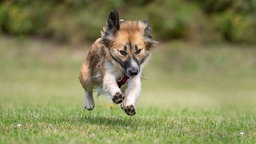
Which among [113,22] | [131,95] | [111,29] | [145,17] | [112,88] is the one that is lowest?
[145,17]

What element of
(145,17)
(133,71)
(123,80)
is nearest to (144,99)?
(145,17)

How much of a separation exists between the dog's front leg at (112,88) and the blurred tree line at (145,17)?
60.3 feet

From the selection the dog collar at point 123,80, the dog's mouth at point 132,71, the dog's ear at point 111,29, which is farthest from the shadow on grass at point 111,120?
the dog's ear at point 111,29

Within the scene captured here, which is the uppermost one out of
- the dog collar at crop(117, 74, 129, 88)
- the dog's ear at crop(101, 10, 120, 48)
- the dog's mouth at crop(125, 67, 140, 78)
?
the dog's ear at crop(101, 10, 120, 48)

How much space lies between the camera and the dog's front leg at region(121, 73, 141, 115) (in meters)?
8.98

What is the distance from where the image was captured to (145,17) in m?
28.0

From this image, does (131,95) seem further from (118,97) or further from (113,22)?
(113,22)

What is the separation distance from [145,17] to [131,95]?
1891cm

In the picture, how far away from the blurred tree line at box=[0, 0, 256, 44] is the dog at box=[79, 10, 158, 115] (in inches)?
715

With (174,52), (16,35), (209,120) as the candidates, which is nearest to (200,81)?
(174,52)

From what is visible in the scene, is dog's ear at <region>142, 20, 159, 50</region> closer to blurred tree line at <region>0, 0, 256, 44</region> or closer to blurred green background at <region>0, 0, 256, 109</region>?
blurred green background at <region>0, 0, 256, 109</region>

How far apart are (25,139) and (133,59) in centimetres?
239

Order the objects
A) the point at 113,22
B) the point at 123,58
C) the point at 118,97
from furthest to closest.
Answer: the point at 113,22, the point at 123,58, the point at 118,97

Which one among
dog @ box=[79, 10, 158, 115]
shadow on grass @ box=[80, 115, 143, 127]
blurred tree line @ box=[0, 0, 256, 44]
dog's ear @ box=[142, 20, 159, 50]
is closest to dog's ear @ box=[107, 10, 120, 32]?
dog @ box=[79, 10, 158, 115]
